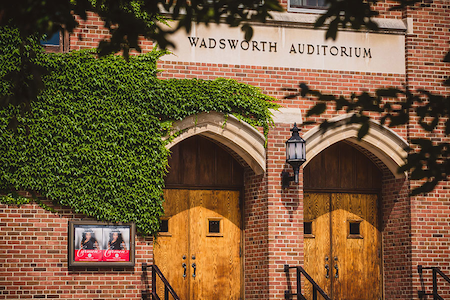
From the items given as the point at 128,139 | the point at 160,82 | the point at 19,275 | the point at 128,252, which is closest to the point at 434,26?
the point at 160,82

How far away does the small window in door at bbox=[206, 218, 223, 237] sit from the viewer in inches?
441

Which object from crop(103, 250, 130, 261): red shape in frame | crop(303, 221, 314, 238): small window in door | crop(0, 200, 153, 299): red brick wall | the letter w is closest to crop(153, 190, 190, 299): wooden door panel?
crop(103, 250, 130, 261): red shape in frame

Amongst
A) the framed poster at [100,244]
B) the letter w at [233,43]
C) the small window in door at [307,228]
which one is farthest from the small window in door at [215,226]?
the letter w at [233,43]

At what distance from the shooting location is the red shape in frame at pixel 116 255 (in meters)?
9.97

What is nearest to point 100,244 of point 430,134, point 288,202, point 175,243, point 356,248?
point 175,243

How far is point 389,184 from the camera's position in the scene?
11844mm

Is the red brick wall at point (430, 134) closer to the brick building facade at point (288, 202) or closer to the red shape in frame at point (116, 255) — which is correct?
the brick building facade at point (288, 202)

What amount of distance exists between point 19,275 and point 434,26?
7.58 metres

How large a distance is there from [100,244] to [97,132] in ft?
5.19

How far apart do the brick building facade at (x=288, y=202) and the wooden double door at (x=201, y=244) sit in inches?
8.1

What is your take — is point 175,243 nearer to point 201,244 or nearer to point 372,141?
point 201,244

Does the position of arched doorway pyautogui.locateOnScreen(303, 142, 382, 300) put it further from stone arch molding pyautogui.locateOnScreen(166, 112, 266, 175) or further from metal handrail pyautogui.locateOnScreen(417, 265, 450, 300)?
stone arch molding pyautogui.locateOnScreen(166, 112, 266, 175)

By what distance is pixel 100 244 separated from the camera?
995 centimetres

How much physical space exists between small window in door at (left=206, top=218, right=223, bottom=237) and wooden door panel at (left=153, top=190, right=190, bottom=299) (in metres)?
0.36
